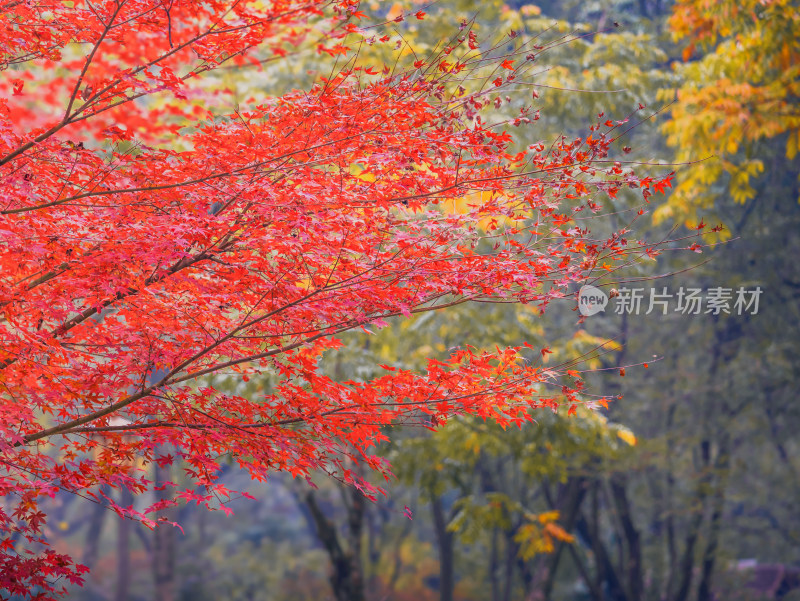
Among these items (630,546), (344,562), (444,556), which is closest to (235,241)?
(344,562)

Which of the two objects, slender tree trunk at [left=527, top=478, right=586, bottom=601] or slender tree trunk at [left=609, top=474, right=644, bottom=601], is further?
slender tree trunk at [left=609, top=474, right=644, bottom=601]

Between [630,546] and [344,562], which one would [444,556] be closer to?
[630,546]

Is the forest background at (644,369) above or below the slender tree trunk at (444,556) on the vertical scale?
above

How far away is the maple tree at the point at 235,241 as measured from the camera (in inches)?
145

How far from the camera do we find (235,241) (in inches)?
155

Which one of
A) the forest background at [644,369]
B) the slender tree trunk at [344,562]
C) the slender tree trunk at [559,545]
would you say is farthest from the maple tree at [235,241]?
the slender tree trunk at [559,545]

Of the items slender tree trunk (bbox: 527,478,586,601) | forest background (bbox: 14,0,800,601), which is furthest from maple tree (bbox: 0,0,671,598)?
slender tree trunk (bbox: 527,478,586,601)

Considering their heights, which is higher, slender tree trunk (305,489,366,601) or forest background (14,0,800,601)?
forest background (14,0,800,601)

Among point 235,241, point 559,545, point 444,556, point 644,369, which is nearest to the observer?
point 235,241

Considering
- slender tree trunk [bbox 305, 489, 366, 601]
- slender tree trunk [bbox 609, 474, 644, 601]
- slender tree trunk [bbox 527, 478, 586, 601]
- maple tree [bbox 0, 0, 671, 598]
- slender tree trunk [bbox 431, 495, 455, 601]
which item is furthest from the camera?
slender tree trunk [bbox 609, 474, 644, 601]

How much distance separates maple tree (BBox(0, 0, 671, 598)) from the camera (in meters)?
3.69

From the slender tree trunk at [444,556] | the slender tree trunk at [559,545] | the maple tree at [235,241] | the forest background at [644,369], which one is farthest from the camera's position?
the slender tree trunk at [444,556]

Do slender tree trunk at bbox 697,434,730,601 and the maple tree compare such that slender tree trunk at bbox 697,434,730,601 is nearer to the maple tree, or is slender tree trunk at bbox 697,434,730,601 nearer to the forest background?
the forest background

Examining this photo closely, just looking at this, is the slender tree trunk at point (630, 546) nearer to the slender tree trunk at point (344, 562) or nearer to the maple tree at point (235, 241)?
the slender tree trunk at point (344, 562)
